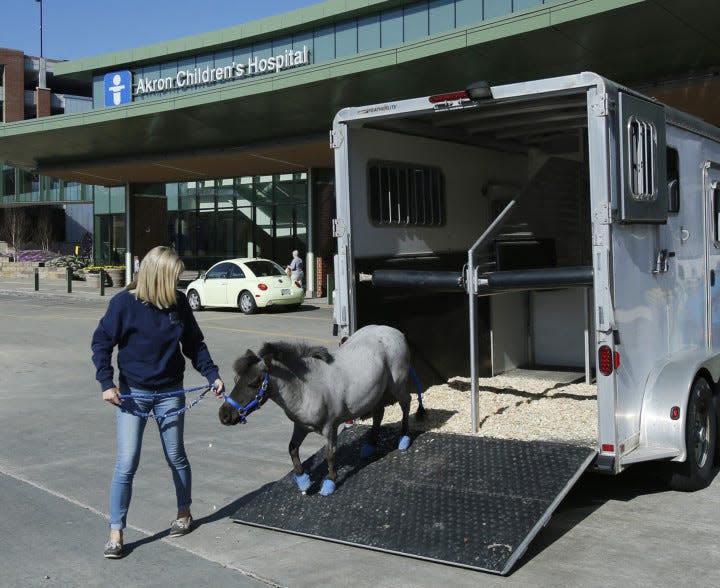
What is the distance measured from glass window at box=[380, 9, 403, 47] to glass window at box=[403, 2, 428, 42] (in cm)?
37

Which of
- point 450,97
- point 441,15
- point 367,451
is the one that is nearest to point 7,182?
point 441,15

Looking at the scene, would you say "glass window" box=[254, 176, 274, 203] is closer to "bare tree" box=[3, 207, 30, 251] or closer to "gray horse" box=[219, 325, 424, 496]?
"gray horse" box=[219, 325, 424, 496]

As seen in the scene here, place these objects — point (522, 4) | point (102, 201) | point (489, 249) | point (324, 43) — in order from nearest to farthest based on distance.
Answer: point (489, 249) < point (522, 4) < point (324, 43) < point (102, 201)

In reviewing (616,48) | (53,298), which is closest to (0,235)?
(53,298)

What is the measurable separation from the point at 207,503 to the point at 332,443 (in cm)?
130

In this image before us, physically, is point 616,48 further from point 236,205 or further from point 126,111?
point 236,205

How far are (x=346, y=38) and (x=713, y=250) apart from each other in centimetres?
2664

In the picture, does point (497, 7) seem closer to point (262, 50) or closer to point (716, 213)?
point (262, 50)

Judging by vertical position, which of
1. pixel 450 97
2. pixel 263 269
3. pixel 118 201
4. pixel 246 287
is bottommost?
pixel 246 287

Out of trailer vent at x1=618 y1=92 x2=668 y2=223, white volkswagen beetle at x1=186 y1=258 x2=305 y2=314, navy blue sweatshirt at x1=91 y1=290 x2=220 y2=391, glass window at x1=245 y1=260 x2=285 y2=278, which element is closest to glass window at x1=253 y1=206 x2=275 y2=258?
white volkswagen beetle at x1=186 y1=258 x2=305 y2=314

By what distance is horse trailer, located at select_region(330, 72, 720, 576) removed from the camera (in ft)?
19.4

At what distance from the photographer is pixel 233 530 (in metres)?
6.08

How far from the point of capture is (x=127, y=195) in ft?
121

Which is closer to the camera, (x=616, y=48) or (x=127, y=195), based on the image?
(x=616, y=48)
